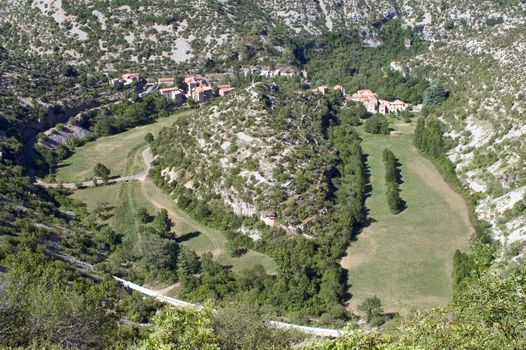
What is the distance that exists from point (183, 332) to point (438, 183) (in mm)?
48071

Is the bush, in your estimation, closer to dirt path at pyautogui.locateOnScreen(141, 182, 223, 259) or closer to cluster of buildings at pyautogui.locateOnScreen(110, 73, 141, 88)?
dirt path at pyautogui.locateOnScreen(141, 182, 223, 259)

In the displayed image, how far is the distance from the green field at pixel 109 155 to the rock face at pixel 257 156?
4.79m

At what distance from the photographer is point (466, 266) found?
37.9m

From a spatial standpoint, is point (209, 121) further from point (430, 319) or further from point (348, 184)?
point (430, 319)

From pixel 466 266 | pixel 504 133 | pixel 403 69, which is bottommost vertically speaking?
pixel 466 266

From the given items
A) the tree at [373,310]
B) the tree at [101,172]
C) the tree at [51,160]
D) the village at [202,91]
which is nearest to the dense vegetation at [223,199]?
the tree at [373,310]

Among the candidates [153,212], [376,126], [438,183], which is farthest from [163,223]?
[376,126]

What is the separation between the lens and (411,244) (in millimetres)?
45656

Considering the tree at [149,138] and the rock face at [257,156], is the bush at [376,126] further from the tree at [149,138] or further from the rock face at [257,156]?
the tree at [149,138]

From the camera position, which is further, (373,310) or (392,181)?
(392,181)

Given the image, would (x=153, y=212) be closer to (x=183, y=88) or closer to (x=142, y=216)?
(x=142, y=216)

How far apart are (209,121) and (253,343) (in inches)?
1767

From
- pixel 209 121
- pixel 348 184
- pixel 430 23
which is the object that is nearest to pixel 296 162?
pixel 348 184

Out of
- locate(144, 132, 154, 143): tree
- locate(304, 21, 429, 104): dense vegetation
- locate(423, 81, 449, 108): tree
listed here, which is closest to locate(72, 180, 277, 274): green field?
locate(144, 132, 154, 143): tree
